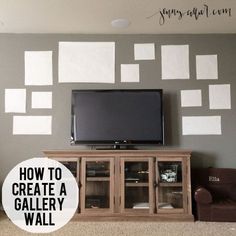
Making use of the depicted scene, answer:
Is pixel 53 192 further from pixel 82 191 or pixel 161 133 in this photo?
pixel 161 133

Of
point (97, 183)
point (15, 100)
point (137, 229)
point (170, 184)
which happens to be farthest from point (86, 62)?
point (137, 229)

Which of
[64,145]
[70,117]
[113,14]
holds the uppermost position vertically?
[113,14]

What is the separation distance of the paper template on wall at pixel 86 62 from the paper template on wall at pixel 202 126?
103 cm

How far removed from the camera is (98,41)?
12.1 feet

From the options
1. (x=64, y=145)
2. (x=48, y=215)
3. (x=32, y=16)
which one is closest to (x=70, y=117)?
(x=64, y=145)

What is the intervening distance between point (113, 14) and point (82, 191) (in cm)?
186

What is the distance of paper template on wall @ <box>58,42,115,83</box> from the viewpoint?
365cm

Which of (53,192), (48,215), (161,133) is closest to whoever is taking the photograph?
(48,215)

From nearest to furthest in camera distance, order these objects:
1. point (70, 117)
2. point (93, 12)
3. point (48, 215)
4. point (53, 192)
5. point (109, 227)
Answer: point (48, 215) → point (53, 192) → point (109, 227) → point (93, 12) → point (70, 117)

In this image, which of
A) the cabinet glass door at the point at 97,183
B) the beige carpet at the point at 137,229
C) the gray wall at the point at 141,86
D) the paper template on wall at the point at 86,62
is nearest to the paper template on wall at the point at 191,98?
the gray wall at the point at 141,86

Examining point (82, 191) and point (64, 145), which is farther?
point (64, 145)

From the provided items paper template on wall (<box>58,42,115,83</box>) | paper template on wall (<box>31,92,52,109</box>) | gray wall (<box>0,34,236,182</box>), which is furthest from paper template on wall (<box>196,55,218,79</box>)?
paper template on wall (<box>31,92,52,109</box>)

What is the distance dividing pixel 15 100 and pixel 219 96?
95.0 inches

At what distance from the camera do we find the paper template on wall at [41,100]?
362cm
